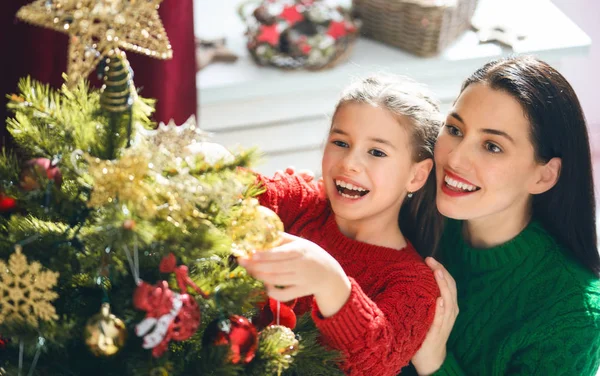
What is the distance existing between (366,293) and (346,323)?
19cm

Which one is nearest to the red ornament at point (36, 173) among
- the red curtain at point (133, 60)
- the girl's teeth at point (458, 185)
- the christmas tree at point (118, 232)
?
the christmas tree at point (118, 232)

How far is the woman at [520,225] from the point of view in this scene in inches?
45.0

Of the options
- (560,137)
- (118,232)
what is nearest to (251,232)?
(118,232)

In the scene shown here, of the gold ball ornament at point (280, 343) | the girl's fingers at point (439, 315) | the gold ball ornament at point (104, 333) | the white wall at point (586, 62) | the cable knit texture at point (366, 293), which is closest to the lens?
the gold ball ornament at point (104, 333)

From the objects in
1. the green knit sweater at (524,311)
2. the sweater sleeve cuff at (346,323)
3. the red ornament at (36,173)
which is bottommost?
the green knit sweater at (524,311)

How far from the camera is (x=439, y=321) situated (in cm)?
112

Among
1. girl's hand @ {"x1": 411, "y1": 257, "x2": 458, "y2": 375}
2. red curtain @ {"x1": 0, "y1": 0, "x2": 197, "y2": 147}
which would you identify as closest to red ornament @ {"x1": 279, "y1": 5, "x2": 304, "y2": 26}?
red curtain @ {"x1": 0, "y1": 0, "x2": 197, "y2": 147}

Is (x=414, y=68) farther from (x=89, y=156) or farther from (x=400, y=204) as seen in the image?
(x=89, y=156)

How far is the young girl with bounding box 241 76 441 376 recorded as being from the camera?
3.08 ft

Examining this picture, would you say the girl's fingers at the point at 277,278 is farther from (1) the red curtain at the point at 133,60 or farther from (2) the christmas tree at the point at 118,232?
(1) the red curtain at the point at 133,60

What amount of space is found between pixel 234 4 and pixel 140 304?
6.13ft

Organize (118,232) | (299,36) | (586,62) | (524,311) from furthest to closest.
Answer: (586,62)
(299,36)
(524,311)
(118,232)

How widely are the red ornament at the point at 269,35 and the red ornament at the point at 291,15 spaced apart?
0.13 feet

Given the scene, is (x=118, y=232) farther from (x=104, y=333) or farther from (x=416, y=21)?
(x=416, y=21)
